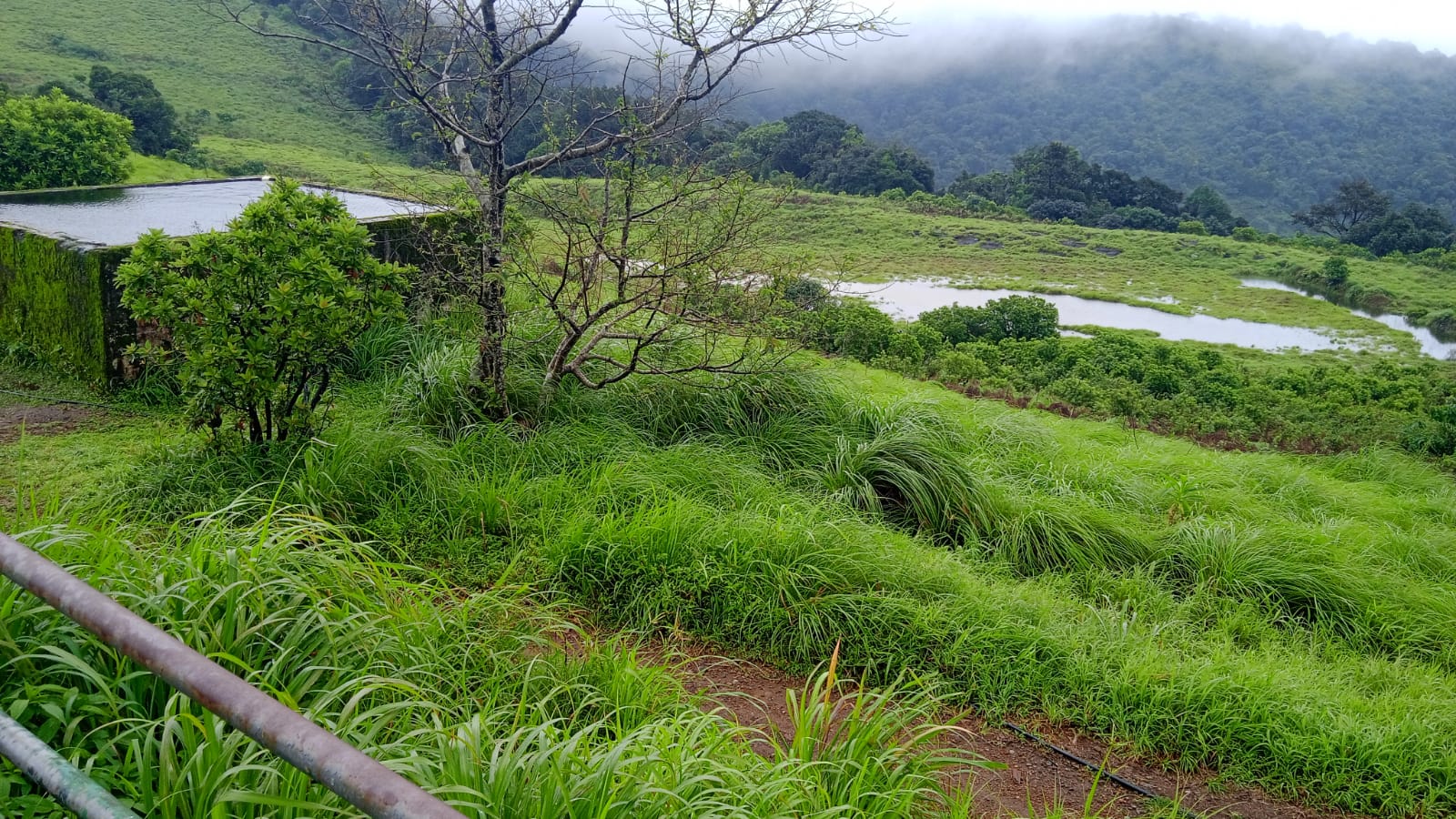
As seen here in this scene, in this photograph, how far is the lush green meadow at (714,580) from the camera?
2.34 m

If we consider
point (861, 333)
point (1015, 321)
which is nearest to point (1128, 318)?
point (1015, 321)

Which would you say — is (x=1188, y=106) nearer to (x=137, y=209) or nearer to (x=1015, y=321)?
(x=1015, y=321)

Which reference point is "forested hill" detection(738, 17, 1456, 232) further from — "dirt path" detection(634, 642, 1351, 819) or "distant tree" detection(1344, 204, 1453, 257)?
"dirt path" detection(634, 642, 1351, 819)

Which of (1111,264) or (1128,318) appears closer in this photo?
(1128,318)

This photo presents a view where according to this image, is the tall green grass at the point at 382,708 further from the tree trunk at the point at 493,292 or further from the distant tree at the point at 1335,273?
the distant tree at the point at 1335,273

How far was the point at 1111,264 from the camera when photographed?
87.6 feet

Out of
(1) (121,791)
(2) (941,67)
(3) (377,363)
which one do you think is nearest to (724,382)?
(3) (377,363)

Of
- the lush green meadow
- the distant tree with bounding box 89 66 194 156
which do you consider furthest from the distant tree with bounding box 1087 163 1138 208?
the lush green meadow

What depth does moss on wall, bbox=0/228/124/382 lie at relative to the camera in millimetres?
5184

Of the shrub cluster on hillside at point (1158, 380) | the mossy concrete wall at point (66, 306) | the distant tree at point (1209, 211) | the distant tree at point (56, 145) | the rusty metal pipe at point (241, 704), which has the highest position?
the distant tree at point (1209, 211)

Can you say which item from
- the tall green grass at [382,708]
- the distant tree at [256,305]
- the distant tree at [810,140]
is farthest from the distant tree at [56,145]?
the distant tree at [810,140]

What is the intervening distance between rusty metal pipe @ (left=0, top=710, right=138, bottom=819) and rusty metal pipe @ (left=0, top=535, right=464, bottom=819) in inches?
6.2

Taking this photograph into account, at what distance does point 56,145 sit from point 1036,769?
10119 mm

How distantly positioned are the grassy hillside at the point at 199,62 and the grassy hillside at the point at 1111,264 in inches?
649
